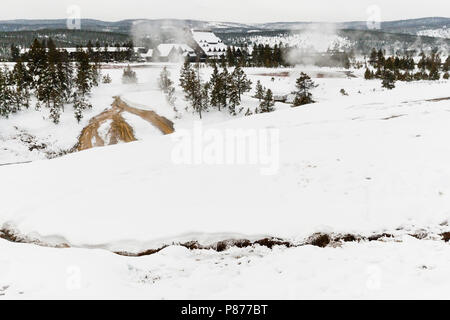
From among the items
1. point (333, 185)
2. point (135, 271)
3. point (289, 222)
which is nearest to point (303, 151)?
point (333, 185)

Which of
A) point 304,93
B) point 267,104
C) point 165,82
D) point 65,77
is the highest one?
point 65,77

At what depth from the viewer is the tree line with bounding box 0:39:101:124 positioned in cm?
5069

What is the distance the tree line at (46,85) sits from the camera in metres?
50.7

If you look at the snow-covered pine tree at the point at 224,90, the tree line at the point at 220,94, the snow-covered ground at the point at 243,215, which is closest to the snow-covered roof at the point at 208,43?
the tree line at the point at 220,94

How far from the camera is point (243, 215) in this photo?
1163cm

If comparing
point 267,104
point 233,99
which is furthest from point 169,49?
point 267,104

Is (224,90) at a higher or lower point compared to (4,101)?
higher

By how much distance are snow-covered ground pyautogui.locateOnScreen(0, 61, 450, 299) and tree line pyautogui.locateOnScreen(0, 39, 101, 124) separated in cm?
3708

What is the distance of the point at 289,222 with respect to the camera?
11062 millimetres

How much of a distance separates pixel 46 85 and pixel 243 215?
172 feet

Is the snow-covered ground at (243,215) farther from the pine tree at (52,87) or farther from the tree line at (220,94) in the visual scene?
the tree line at (220,94)

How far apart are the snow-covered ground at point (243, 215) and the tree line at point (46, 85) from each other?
1460 inches

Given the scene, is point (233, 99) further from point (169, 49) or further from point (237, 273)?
point (169, 49)

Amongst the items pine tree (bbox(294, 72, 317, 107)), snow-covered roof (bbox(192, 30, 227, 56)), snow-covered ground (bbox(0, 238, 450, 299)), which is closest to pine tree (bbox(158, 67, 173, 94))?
pine tree (bbox(294, 72, 317, 107))
